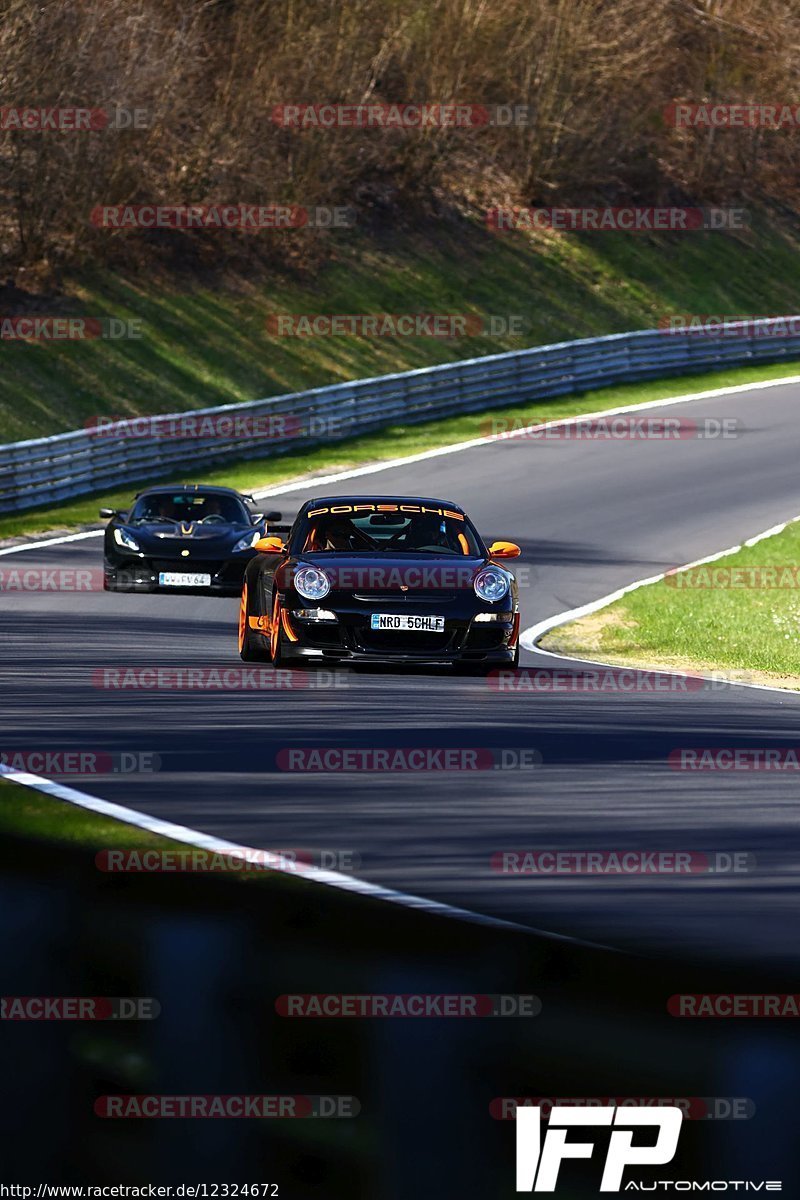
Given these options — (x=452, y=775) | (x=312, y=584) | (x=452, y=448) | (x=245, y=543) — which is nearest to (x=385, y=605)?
(x=312, y=584)

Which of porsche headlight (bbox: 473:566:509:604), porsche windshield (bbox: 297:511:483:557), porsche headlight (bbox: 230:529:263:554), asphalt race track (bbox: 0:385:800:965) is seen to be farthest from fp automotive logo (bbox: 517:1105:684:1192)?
porsche headlight (bbox: 230:529:263:554)

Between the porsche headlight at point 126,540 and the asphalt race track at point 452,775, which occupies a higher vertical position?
the asphalt race track at point 452,775

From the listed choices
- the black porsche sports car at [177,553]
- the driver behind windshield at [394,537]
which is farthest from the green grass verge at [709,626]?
the black porsche sports car at [177,553]

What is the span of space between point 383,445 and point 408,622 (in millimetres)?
24586

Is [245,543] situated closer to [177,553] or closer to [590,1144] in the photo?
[177,553]

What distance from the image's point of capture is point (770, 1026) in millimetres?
5621

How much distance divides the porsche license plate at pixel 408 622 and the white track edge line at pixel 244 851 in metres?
5.20

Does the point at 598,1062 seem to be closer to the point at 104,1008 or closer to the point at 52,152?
the point at 104,1008

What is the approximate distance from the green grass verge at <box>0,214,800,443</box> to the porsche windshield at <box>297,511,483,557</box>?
24186 millimetres

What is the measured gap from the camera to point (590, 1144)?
4484 millimetres

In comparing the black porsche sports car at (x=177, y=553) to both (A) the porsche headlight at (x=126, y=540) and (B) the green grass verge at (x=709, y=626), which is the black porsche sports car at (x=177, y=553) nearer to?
(A) the porsche headlight at (x=126, y=540)

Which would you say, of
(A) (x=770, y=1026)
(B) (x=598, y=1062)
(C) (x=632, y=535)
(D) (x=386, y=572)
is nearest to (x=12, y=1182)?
(B) (x=598, y=1062)

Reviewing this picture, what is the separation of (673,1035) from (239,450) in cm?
3343

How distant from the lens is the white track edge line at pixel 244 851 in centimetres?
696
